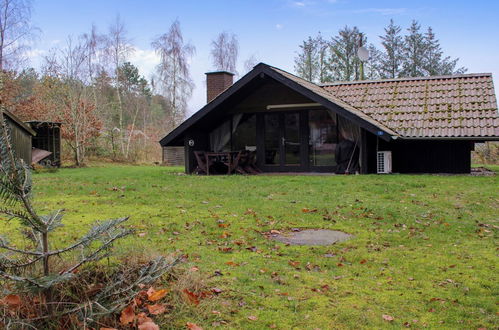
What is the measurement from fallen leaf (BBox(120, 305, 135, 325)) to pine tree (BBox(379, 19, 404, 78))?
3611 cm

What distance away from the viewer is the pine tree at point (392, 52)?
3672cm

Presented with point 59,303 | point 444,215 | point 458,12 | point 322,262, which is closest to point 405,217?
point 444,215

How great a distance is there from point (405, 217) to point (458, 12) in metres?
11.7

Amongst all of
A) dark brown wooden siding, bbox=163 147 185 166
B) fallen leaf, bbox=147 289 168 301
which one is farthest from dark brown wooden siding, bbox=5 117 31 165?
fallen leaf, bbox=147 289 168 301

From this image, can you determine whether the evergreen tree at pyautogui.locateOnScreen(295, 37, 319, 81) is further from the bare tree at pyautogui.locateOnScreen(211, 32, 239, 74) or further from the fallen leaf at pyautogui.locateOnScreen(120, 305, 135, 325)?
the fallen leaf at pyautogui.locateOnScreen(120, 305, 135, 325)

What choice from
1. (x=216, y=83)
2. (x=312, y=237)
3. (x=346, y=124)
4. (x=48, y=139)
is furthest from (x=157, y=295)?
(x=48, y=139)

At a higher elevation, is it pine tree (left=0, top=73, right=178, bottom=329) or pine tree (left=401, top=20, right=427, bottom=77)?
pine tree (left=401, top=20, right=427, bottom=77)

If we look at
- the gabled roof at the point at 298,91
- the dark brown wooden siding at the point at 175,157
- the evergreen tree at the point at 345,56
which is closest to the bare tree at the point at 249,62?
the evergreen tree at the point at 345,56

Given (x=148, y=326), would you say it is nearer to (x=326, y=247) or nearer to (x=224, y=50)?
(x=326, y=247)

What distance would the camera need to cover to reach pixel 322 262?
15.0ft

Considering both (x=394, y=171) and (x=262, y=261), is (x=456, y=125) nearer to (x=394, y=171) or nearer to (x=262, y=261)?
(x=394, y=171)

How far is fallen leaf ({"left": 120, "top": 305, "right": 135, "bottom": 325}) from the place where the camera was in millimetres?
2914

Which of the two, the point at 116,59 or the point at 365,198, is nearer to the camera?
the point at 365,198

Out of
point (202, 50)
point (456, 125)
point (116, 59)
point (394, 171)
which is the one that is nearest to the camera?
point (456, 125)
